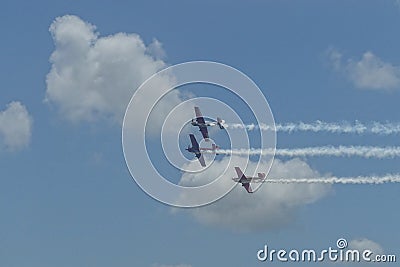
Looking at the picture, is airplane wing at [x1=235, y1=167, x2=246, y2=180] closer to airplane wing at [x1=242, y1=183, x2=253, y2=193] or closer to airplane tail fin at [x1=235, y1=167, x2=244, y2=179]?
airplane tail fin at [x1=235, y1=167, x2=244, y2=179]

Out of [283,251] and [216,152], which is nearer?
[283,251]

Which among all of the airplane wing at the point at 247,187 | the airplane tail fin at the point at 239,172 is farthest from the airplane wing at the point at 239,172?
the airplane wing at the point at 247,187

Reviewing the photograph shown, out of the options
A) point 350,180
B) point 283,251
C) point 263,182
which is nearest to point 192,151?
point 263,182

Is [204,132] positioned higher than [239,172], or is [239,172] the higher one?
[239,172]

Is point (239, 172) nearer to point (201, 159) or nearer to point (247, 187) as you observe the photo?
point (247, 187)

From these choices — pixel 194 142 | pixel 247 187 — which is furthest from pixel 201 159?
pixel 247 187

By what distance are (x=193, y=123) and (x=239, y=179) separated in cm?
2012

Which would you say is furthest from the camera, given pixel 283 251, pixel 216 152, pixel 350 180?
pixel 216 152

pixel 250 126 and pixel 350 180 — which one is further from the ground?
pixel 250 126

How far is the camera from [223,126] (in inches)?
7101

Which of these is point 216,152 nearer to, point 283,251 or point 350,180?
point 350,180

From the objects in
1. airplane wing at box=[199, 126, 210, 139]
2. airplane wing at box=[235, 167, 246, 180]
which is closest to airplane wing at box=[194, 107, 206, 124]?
airplane wing at box=[199, 126, 210, 139]

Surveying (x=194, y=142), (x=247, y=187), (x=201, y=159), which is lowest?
(x=247, y=187)

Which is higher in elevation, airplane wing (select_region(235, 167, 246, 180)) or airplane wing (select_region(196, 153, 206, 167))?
airplane wing (select_region(235, 167, 246, 180))
